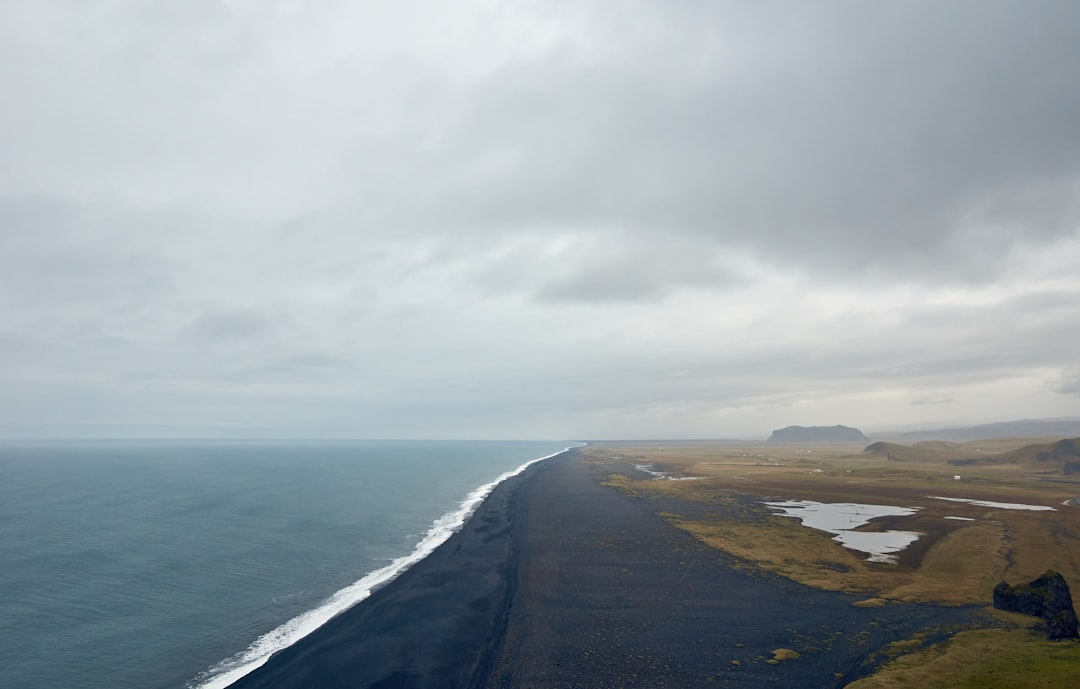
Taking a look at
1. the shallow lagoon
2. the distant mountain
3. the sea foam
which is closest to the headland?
the sea foam

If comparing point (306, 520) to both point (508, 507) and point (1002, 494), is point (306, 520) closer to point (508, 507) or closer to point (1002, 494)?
point (508, 507)

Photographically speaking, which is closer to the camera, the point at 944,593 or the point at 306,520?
the point at 944,593

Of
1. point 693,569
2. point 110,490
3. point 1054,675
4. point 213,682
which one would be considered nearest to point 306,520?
point 213,682

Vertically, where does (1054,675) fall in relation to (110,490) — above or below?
above

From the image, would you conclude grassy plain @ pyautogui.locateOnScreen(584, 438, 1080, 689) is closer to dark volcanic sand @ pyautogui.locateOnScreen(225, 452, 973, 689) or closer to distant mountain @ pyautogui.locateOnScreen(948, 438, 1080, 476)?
dark volcanic sand @ pyautogui.locateOnScreen(225, 452, 973, 689)

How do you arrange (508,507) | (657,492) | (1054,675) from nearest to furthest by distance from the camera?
(1054,675)
(508,507)
(657,492)

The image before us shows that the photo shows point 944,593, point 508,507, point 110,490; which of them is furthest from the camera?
point 110,490

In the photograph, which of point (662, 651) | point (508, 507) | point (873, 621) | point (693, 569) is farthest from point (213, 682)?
point (508, 507)

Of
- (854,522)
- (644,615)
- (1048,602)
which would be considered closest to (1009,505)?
(854,522)
